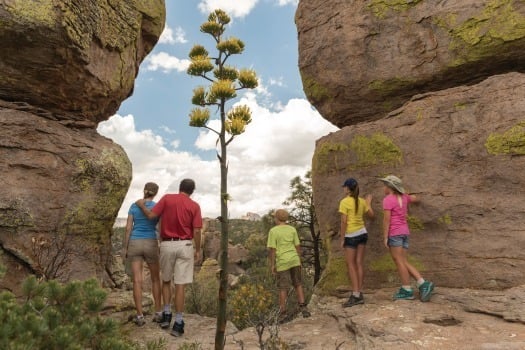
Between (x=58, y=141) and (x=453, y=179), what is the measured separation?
6.57 m

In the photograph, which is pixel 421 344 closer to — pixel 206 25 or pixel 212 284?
pixel 206 25

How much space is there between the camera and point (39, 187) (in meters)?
6.52

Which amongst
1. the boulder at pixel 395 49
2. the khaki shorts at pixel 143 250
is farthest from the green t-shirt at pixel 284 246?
the boulder at pixel 395 49

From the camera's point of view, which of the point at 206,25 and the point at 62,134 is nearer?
the point at 206,25

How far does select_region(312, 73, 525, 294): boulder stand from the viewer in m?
6.02

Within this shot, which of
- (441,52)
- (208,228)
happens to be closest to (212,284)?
(208,228)

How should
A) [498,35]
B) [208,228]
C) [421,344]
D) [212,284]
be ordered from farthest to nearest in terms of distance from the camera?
[208,228] → [212,284] → [498,35] → [421,344]

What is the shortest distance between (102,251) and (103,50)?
12.1ft

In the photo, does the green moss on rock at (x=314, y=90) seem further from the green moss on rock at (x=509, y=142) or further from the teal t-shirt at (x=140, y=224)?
the teal t-shirt at (x=140, y=224)

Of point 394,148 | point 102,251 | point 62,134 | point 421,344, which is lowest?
point 421,344

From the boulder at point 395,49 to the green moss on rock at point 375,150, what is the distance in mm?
1023

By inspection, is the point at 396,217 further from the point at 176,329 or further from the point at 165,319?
the point at 165,319

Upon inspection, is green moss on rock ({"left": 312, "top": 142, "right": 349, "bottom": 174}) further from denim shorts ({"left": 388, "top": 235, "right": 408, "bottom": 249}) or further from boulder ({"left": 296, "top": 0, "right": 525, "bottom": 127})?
denim shorts ({"left": 388, "top": 235, "right": 408, "bottom": 249})

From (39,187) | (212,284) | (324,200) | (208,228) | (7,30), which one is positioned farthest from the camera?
(208,228)
